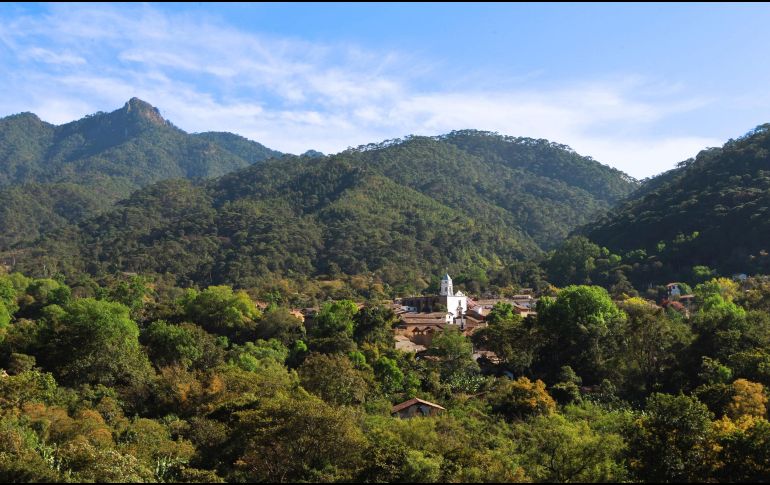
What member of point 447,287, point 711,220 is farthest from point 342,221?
point 711,220

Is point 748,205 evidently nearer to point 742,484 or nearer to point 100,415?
point 742,484

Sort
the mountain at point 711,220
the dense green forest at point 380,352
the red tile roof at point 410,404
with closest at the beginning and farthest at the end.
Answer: the dense green forest at point 380,352 < the red tile roof at point 410,404 < the mountain at point 711,220

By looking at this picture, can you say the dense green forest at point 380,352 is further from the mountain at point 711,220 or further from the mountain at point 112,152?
the mountain at point 112,152

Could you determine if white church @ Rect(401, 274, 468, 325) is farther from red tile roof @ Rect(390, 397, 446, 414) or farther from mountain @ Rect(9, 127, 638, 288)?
red tile roof @ Rect(390, 397, 446, 414)

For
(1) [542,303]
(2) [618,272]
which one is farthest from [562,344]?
(2) [618,272]

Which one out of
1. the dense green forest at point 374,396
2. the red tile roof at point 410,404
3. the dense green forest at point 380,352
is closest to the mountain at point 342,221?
the dense green forest at point 380,352
